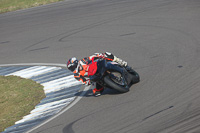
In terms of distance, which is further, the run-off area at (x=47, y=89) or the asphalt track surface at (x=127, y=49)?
the run-off area at (x=47, y=89)

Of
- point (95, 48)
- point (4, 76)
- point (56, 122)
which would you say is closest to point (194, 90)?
point (56, 122)

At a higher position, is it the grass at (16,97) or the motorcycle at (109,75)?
the motorcycle at (109,75)

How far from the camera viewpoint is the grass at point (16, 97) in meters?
10.2

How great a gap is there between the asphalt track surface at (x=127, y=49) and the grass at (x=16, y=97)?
1692 mm

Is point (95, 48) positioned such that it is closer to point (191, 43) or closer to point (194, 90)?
point (191, 43)

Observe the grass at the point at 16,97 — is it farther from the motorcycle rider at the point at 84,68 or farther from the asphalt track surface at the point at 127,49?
the motorcycle rider at the point at 84,68

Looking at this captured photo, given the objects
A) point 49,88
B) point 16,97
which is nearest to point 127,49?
point 49,88

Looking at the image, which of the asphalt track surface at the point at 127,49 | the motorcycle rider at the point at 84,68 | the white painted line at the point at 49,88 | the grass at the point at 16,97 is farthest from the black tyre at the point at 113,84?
the grass at the point at 16,97

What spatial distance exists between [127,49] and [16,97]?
5194 mm

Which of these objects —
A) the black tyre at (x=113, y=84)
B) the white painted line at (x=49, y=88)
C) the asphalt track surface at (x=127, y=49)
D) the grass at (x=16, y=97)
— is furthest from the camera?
the grass at (x=16, y=97)

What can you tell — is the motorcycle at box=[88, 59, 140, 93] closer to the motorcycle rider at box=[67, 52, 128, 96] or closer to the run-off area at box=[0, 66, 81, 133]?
the motorcycle rider at box=[67, 52, 128, 96]

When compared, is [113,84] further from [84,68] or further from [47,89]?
[47,89]

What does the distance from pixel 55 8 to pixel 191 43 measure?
45.8 feet

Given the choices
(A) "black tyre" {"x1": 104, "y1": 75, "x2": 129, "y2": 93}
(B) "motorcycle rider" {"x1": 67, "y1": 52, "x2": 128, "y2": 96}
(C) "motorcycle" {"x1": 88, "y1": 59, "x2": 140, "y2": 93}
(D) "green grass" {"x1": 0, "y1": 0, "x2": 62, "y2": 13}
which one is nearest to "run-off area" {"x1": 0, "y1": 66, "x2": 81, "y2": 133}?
(B) "motorcycle rider" {"x1": 67, "y1": 52, "x2": 128, "y2": 96}
